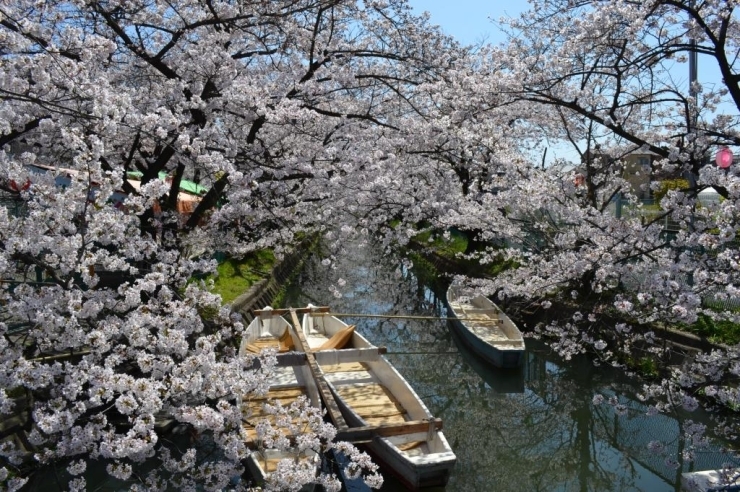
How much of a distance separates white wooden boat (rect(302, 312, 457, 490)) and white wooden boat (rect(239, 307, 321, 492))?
Result: 0.47m

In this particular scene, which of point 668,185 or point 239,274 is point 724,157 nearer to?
point 668,185

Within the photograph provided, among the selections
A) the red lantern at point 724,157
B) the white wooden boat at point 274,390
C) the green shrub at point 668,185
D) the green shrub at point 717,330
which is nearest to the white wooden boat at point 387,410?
the white wooden boat at point 274,390

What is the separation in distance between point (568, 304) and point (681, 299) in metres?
8.74

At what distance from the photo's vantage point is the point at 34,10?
670cm

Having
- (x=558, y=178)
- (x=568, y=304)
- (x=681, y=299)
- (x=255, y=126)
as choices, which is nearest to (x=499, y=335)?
(x=568, y=304)

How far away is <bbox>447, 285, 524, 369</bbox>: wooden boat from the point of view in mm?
12305

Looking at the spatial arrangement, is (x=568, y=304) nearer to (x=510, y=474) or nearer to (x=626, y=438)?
(x=626, y=438)

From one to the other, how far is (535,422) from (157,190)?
8.55 m

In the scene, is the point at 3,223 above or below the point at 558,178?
below

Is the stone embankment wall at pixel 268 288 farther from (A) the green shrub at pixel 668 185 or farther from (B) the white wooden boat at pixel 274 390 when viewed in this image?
(A) the green shrub at pixel 668 185

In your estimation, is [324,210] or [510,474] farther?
[324,210]

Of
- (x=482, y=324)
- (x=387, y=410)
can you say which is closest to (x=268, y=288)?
(x=482, y=324)

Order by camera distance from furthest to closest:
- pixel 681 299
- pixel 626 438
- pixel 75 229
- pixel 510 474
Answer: pixel 626 438 < pixel 510 474 < pixel 681 299 < pixel 75 229

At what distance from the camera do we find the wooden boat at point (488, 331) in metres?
12.3
